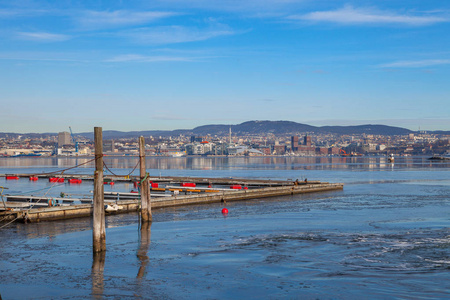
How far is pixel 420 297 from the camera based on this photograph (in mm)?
13406

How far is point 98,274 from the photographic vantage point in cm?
1580

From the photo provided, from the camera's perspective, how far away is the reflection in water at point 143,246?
16.5 metres

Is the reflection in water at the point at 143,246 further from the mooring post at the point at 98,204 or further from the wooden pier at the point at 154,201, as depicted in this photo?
the wooden pier at the point at 154,201

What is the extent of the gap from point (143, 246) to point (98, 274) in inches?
177

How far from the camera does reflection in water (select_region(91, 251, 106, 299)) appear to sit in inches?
548

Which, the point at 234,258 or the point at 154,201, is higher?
the point at 154,201

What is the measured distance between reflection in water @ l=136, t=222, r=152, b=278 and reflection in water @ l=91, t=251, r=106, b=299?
45.3 inches

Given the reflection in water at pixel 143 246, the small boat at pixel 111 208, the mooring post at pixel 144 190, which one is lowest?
the reflection in water at pixel 143 246

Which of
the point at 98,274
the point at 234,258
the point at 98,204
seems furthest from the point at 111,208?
the point at 98,274

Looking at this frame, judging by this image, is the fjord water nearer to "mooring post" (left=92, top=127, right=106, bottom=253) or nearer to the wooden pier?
"mooring post" (left=92, top=127, right=106, bottom=253)

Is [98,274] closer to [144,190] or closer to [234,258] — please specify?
[234,258]

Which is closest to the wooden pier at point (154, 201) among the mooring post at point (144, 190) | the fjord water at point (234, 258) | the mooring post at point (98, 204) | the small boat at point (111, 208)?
the small boat at point (111, 208)

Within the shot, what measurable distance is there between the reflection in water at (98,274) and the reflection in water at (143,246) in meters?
1.15

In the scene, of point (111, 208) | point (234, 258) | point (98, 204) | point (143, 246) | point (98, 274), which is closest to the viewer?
point (98, 274)
